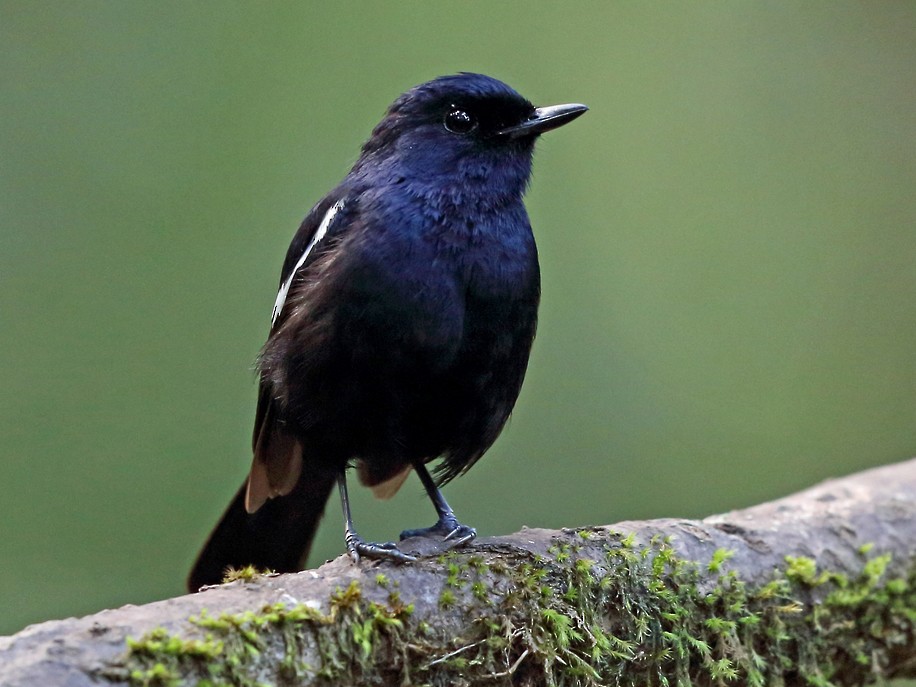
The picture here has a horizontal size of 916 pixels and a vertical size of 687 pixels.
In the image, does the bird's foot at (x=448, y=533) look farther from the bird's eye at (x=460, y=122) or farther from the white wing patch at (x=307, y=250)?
the bird's eye at (x=460, y=122)

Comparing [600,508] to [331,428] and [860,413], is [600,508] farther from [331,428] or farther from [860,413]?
[331,428]

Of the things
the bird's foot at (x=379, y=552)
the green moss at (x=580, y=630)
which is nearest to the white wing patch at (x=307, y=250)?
the bird's foot at (x=379, y=552)

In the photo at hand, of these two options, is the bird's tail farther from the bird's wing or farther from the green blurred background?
the green blurred background

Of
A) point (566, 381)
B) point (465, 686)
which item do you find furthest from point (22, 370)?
point (465, 686)

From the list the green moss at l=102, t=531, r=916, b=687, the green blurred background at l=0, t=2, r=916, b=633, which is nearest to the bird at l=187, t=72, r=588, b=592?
the green moss at l=102, t=531, r=916, b=687

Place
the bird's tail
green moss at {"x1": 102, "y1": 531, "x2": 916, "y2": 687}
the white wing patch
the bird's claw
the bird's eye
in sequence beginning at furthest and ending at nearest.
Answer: the bird's tail, the bird's eye, the white wing patch, the bird's claw, green moss at {"x1": 102, "y1": 531, "x2": 916, "y2": 687}

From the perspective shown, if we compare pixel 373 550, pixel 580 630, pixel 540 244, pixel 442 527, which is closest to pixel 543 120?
pixel 442 527
